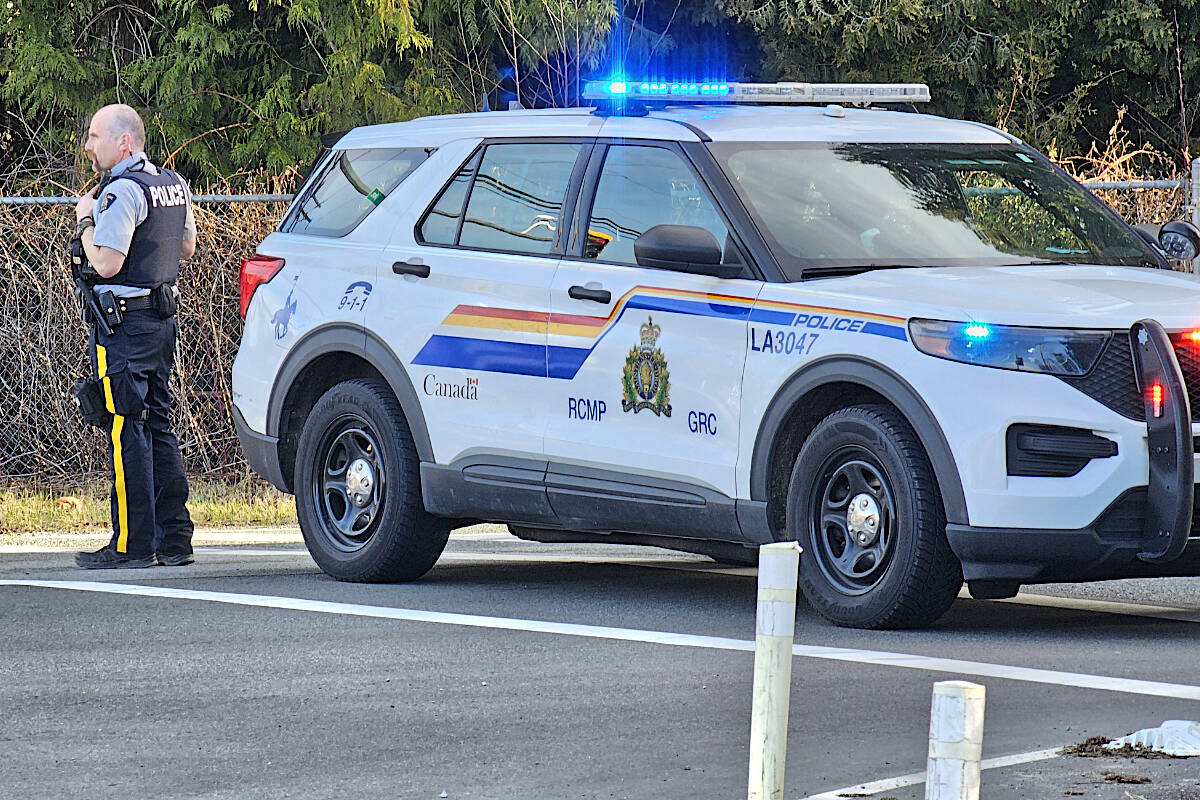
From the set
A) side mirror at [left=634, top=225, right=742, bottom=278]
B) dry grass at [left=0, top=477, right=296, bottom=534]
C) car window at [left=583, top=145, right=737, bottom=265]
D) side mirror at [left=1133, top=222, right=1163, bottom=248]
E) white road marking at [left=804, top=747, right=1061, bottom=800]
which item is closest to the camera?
white road marking at [left=804, top=747, right=1061, bottom=800]

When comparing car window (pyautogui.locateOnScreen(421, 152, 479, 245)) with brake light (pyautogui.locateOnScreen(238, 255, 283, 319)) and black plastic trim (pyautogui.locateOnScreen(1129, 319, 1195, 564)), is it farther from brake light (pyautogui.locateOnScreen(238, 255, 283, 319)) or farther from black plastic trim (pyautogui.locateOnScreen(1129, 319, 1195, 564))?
black plastic trim (pyautogui.locateOnScreen(1129, 319, 1195, 564))

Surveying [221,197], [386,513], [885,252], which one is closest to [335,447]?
[386,513]

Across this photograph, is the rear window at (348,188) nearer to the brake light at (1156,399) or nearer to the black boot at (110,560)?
the black boot at (110,560)

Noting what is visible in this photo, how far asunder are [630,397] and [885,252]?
42.1 inches

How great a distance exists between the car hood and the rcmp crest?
622 millimetres

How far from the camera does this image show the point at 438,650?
25.7ft

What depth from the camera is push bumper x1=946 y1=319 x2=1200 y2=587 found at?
7.44 meters

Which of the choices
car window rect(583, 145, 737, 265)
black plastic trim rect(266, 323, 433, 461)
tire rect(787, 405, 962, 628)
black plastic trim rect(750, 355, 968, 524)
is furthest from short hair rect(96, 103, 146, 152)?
tire rect(787, 405, 962, 628)

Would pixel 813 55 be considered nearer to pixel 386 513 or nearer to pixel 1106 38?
pixel 1106 38

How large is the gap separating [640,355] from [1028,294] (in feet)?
4.96

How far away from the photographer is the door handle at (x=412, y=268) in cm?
944

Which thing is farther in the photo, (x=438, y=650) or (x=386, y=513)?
(x=386, y=513)

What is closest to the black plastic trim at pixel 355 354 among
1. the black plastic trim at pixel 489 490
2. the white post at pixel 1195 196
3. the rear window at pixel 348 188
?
the black plastic trim at pixel 489 490

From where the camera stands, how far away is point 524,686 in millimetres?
7090
